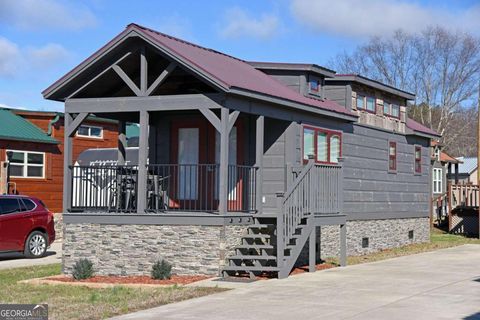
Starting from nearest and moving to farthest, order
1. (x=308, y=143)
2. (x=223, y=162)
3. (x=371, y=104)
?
(x=223, y=162), (x=308, y=143), (x=371, y=104)

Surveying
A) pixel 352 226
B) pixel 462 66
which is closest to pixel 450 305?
pixel 352 226

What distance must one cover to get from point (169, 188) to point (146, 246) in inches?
115

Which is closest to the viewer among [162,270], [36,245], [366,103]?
[162,270]

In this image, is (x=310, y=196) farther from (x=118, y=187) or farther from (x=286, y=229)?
(x=118, y=187)

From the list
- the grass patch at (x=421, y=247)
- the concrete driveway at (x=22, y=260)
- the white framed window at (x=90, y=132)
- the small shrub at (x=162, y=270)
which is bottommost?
the concrete driveway at (x=22, y=260)

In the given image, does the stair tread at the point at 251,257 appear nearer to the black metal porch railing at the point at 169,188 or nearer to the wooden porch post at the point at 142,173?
the black metal porch railing at the point at 169,188

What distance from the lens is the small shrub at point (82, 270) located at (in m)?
14.9

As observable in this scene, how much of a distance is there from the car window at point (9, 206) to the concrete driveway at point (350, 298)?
844 centimetres

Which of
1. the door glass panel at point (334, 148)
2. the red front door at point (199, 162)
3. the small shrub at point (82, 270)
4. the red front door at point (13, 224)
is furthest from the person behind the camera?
the door glass panel at point (334, 148)

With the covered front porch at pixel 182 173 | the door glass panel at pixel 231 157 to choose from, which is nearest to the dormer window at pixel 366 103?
the covered front porch at pixel 182 173

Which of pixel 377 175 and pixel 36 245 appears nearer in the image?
pixel 36 245

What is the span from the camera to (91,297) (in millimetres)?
11969

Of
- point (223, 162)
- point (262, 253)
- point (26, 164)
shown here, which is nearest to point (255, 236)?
point (262, 253)

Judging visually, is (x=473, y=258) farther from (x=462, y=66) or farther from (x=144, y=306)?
(x=462, y=66)
